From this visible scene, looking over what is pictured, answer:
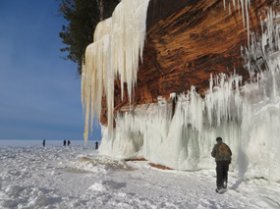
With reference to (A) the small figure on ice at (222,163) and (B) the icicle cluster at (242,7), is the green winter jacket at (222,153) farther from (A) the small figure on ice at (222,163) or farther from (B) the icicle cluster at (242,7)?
(B) the icicle cluster at (242,7)

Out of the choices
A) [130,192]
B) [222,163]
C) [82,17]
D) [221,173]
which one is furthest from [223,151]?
[82,17]

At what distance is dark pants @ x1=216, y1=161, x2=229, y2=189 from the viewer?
6112 millimetres

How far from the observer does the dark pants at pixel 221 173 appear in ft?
20.1

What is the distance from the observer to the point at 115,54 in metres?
10.3

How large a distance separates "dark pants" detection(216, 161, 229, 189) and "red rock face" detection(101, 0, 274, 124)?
2.83 m

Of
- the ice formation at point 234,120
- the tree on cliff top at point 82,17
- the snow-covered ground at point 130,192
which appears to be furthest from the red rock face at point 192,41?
the tree on cliff top at point 82,17

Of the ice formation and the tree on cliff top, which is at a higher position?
the tree on cliff top

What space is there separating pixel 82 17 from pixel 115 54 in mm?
6892

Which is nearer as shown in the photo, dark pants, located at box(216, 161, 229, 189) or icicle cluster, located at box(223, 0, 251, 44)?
dark pants, located at box(216, 161, 229, 189)

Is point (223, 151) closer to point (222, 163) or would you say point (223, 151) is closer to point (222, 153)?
point (222, 153)

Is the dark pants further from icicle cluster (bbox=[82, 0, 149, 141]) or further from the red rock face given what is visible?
icicle cluster (bbox=[82, 0, 149, 141])

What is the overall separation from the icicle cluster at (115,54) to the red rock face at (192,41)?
0.49 metres

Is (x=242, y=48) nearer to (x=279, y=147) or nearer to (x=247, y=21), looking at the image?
(x=247, y=21)

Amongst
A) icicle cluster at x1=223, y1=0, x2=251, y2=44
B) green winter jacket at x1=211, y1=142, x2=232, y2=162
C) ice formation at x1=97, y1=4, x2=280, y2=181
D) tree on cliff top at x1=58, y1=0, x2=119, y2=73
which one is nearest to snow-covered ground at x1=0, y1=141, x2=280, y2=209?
green winter jacket at x1=211, y1=142, x2=232, y2=162
